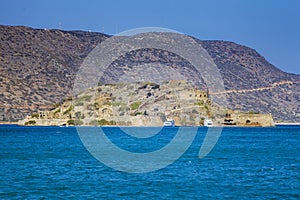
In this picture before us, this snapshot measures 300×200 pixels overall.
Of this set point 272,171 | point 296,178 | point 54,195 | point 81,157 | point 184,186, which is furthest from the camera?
point 81,157

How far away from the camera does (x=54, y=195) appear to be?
3597cm

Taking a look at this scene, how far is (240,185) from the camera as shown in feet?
131

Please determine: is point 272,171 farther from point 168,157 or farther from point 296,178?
point 168,157

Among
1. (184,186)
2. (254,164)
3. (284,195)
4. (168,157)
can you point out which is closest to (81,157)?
(168,157)

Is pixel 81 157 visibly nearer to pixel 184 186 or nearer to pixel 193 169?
pixel 193 169

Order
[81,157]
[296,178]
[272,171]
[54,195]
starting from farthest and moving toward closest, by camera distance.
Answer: [81,157]
[272,171]
[296,178]
[54,195]

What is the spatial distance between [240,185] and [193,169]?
9754mm

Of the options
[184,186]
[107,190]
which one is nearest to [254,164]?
[184,186]

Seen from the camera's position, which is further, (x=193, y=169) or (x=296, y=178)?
(x=193, y=169)

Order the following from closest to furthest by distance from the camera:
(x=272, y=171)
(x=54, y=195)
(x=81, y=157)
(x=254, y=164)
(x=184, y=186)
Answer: (x=54, y=195)
(x=184, y=186)
(x=272, y=171)
(x=254, y=164)
(x=81, y=157)

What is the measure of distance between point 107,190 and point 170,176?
7.66m

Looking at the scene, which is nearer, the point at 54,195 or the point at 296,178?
the point at 54,195

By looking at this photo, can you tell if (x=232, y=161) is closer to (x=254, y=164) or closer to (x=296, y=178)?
(x=254, y=164)

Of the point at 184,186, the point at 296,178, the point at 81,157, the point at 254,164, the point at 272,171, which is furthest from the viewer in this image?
the point at 81,157
